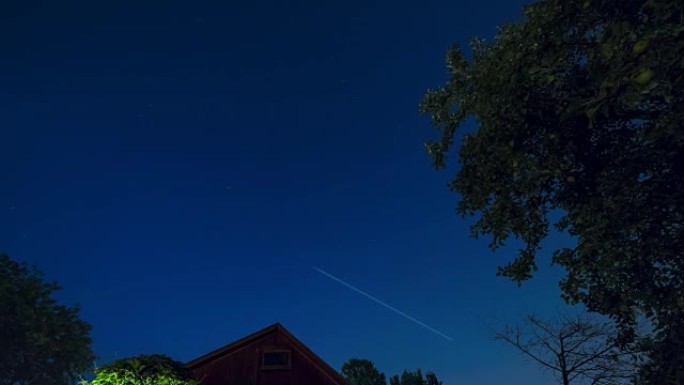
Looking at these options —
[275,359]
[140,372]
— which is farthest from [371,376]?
[140,372]

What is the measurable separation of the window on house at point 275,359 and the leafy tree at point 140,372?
12377mm

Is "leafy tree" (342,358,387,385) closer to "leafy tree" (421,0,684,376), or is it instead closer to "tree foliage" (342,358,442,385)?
"tree foliage" (342,358,442,385)

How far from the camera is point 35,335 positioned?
3491cm

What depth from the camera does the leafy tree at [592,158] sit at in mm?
9984

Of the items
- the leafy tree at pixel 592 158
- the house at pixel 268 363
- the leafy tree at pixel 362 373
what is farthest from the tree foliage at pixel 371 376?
the leafy tree at pixel 592 158

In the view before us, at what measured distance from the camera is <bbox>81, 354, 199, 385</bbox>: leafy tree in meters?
9.95

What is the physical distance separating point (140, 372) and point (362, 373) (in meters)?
40.8

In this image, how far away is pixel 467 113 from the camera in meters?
15.1

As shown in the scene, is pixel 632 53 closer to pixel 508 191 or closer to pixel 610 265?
pixel 610 265

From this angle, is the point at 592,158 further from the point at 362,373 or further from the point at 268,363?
the point at 362,373

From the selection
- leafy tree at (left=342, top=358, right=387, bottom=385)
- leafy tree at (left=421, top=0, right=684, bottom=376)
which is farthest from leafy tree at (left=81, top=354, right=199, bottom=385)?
leafy tree at (left=342, top=358, right=387, bottom=385)

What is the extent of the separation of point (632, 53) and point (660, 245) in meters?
5.73

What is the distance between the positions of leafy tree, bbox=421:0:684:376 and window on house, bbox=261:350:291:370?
14728mm

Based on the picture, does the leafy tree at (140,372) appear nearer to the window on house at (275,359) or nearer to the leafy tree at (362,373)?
the window on house at (275,359)
